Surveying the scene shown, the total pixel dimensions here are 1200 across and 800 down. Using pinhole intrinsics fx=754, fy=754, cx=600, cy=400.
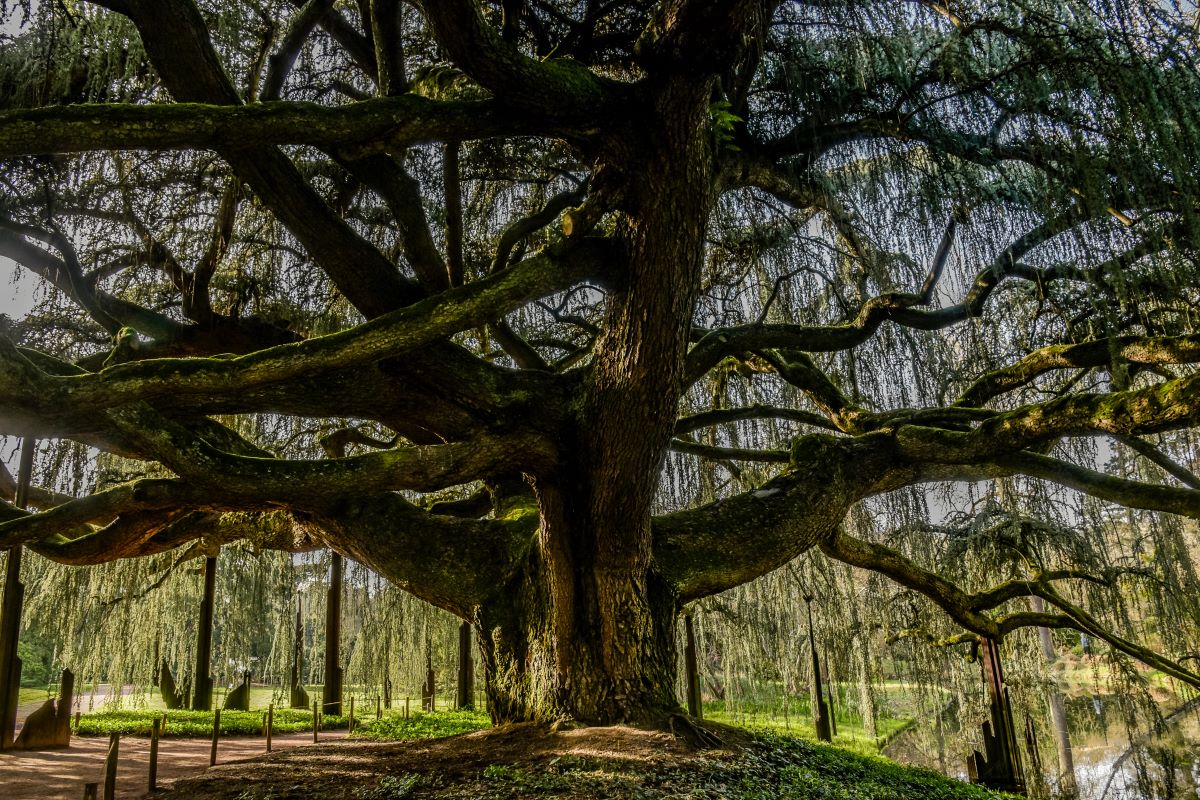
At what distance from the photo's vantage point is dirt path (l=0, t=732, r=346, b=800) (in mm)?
4570

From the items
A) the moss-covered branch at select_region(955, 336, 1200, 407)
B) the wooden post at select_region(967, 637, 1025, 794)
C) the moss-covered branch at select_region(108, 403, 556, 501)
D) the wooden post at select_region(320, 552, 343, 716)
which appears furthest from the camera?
the wooden post at select_region(320, 552, 343, 716)

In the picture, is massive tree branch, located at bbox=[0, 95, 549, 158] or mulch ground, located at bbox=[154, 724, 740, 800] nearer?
massive tree branch, located at bbox=[0, 95, 549, 158]

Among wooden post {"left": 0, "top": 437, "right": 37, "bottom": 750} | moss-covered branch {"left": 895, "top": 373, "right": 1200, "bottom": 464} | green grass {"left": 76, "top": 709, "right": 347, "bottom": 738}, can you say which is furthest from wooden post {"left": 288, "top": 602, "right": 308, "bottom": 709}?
moss-covered branch {"left": 895, "top": 373, "right": 1200, "bottom": 464}

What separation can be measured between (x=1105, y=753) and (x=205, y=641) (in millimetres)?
13734

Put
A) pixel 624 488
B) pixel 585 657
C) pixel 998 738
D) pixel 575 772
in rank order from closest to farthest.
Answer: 1. pixel 575 772
2. pixel 624 488
3. pixel 585 657
4. pixel 998 738

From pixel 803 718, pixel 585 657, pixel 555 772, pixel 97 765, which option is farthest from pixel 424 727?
pixel 803 718

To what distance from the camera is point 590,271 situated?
11.6ft

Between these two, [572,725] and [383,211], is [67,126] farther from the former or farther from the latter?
[572,725]

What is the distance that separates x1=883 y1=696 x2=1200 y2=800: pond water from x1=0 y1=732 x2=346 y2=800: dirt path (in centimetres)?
704

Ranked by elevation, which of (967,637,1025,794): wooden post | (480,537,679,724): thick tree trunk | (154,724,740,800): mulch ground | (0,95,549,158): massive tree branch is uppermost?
(0,95,549,158): massive tree branch

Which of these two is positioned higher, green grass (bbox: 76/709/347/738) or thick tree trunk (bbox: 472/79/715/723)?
thick tree trunk (bbox: 472/79/715/723)

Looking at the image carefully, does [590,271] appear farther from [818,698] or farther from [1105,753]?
[1105,753]

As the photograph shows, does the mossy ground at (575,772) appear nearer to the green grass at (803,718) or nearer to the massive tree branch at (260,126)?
the massive tree branch at (260,126)

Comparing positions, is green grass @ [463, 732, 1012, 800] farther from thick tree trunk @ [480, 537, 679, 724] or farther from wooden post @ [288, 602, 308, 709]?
wooden post @ [288, 602, 308, 709]
